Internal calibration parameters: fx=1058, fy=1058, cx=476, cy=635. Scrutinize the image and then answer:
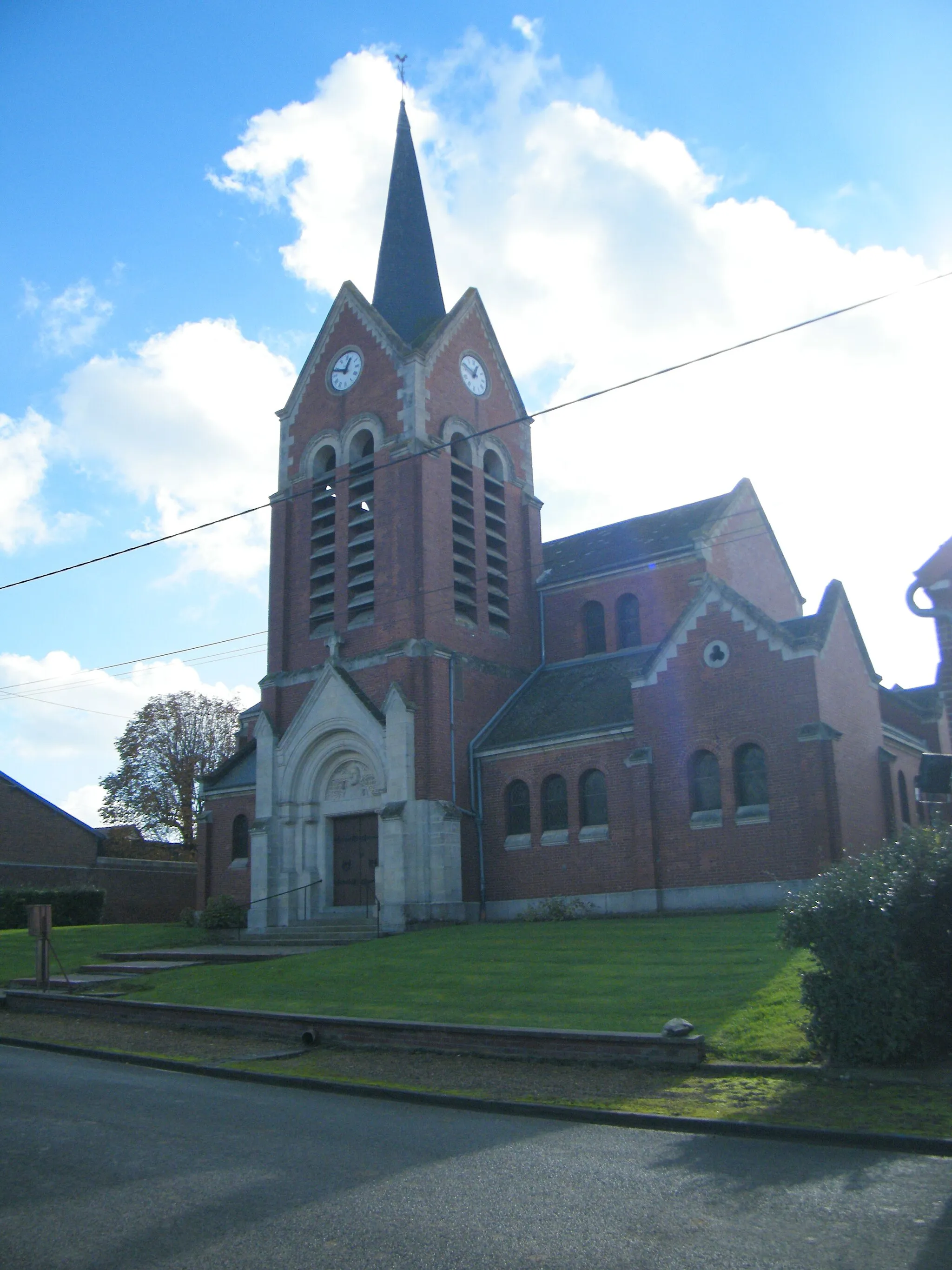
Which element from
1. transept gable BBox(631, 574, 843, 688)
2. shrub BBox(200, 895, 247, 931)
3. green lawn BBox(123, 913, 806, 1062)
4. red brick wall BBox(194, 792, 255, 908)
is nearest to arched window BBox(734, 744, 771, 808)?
transept gable BBox(631, 574, 843, 688)

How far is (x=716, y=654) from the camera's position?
998 inches

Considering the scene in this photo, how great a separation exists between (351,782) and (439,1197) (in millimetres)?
24383

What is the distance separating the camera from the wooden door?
30.3 metres

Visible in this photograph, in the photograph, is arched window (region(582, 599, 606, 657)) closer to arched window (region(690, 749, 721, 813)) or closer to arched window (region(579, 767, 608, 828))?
arched window (region(579, 767, 608, 828))

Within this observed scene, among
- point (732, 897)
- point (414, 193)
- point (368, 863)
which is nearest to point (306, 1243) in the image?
point (732, 897)

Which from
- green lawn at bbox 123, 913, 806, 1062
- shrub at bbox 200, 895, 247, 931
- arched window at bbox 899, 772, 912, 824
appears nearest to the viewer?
green lawn at bbox 123, 913, 806, 1062

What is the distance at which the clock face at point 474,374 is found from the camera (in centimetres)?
3469

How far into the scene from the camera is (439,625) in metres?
30.6

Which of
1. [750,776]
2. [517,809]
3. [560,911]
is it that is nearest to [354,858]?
[517,809]

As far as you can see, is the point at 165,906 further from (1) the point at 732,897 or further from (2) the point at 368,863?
(1) the point at 732,897

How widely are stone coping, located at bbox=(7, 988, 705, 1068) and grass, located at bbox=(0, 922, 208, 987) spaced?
682 centimetres

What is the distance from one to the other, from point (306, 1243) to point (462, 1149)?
2.50 metres

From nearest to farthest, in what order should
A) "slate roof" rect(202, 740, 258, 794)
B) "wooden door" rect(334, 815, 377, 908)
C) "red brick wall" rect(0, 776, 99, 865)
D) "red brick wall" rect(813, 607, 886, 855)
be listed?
"red brick wall" rect(813, 607, 886, 855)
"wooden door" rect(334, 815, 377, 908)
"slate roof" rect(202, 740, 258, 794)
"red brick wall" rect(0, 776, 99, 865)

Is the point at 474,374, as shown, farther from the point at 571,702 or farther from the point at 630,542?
the point at 571,702
